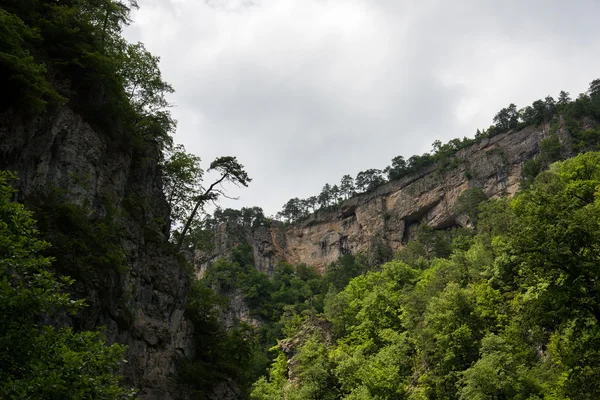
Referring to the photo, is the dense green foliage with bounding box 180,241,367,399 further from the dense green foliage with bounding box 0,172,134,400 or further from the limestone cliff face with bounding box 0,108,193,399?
the dense green foliage with bounding box 0,172,134,400

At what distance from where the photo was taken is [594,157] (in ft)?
137

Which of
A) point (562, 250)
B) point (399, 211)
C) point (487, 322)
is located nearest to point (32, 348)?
point (562, 250)

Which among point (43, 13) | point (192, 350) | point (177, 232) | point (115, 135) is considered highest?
point (43, 13)

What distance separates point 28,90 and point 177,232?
15.9 metres

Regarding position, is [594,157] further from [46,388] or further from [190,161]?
[46,388]

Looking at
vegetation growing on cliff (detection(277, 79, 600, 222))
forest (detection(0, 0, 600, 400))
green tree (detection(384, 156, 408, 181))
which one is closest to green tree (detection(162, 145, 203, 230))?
forest (detection(0, 0, 600, 400))

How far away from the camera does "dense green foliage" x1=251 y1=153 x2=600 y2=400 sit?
15102 mm

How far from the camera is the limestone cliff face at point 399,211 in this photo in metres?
81.6

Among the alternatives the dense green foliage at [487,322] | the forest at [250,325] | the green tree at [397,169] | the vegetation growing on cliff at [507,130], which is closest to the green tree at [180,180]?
the forest at [250,325]

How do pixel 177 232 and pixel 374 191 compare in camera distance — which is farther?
pixel 374 191

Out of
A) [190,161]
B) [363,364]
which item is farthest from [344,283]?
[190,161]

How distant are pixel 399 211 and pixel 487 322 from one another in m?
62.5

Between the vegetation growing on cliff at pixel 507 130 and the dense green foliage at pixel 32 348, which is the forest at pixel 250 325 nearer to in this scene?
the dense green foliage at pixel 32 348

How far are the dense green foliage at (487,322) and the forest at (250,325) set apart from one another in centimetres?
9
